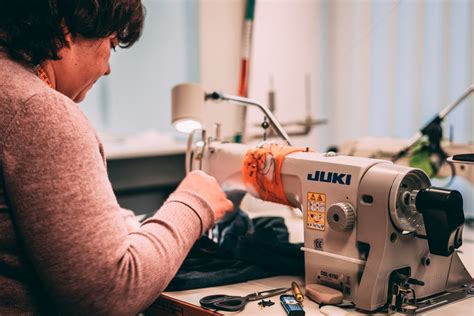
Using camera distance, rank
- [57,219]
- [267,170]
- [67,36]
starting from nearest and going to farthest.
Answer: [57,219] < [67,36] < [267,170]

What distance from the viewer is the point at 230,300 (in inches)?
43.2

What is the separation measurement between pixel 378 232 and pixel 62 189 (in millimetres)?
543

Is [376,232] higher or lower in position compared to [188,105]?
lower

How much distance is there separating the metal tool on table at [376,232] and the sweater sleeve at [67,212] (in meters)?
0.36

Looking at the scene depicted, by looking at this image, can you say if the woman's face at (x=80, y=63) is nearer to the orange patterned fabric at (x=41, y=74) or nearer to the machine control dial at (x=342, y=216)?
the orange patterned fabric at (x=41, y=74)

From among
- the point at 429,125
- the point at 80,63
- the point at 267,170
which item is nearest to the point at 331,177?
the point at 267,170

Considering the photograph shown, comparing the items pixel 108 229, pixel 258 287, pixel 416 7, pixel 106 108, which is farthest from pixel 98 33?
pixel 416 7

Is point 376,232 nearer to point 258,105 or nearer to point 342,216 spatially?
point 342,216

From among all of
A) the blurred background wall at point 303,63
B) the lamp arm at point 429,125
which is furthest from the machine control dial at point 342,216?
the blurred background wall at point 303,63

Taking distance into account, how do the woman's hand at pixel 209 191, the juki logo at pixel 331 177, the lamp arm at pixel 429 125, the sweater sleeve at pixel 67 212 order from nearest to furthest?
1. the sweater sleeve at pixel 67 212
2. the juki logo at pixel 331 177
3. the woman's hand at pixel 209 191
4. the lamp arm at pixel 429 125

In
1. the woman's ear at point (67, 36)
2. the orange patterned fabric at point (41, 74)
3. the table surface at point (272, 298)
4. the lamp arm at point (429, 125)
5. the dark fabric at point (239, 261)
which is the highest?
the woman's ear at point (67, 36)

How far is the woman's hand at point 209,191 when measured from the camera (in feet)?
3.93

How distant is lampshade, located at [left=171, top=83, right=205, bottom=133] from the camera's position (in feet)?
4.78

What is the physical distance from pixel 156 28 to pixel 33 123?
7.77 feet
